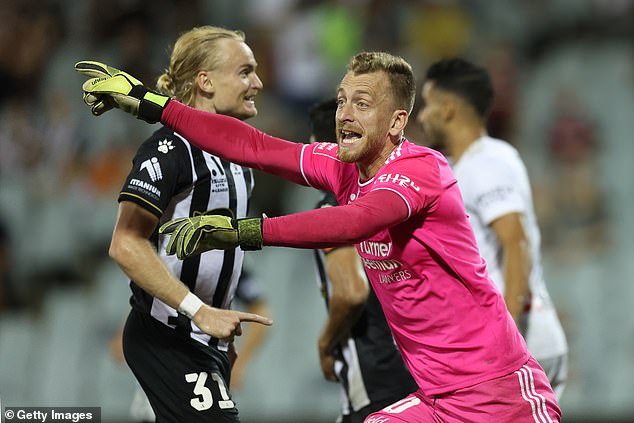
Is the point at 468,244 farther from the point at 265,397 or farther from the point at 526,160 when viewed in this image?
the point at 526,160

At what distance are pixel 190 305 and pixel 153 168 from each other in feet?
2.05

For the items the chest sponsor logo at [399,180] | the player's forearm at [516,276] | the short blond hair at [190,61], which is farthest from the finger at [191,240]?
the player's forearm at [516,276]

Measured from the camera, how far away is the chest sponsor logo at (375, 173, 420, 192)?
396 cm

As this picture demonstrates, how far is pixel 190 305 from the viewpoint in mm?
4250

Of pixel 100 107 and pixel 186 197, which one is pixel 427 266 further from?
pixel 100 107

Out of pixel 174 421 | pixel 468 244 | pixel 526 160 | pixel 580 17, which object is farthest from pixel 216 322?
pixel 580 17

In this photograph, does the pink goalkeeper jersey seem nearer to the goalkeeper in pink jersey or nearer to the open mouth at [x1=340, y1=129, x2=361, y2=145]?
the goalkeeper in pink jersey

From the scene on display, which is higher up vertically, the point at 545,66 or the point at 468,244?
the point at 545,66

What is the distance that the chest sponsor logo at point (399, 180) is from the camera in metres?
3.96

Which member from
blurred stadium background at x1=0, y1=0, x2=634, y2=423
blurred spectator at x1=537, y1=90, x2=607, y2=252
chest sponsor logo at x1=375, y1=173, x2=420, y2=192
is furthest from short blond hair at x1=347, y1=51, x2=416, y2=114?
blurred spectator at x1=537, y1=90, x2=607, y2=252

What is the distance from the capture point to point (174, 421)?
4.56 metres

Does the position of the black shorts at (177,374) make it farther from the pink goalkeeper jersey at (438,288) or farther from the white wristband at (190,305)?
the pink goalkeeper jersey at (438,288)

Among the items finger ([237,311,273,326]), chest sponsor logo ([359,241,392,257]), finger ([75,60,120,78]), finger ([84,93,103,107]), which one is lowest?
finger ([237,311,273,326])

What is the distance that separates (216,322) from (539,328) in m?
2.37
